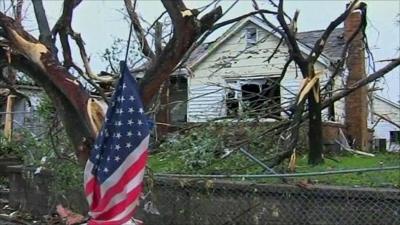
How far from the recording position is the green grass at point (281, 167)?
7.16 m

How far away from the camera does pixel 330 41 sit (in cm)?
2005

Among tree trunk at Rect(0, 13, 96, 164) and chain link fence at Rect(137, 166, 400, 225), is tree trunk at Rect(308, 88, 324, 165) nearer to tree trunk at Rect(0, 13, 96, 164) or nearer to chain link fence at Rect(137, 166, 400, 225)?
chain link fence at Rect(137, 166, 400, 225)

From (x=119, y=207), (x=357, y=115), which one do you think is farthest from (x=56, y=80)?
(x=357, y=115)

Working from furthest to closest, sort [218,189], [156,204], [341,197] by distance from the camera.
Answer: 1. [156,204]
2. [218,189]
3. [341,197]

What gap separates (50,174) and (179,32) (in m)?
5.54

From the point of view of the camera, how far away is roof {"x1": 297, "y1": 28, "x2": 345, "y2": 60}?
18.0 m

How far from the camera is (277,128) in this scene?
30.3ft

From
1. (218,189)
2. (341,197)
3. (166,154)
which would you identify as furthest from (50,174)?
(341,197)

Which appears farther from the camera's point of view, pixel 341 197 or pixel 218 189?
pixel 218 189

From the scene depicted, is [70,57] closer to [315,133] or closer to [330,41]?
[315,133]

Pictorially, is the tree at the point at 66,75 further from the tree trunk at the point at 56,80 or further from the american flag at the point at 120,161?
the american flag at the point at 120,161

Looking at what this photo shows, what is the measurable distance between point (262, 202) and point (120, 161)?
10.0 feet

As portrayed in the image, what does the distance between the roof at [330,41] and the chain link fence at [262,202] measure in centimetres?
1067

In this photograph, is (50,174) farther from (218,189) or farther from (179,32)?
(179,32)
